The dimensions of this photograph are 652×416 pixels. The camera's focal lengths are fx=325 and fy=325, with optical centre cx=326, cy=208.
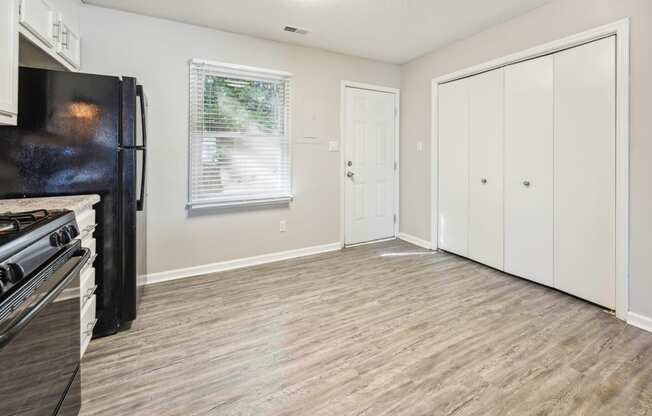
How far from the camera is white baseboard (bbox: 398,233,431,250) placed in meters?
4.14

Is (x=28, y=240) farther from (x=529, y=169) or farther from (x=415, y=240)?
(x=415, y=240)

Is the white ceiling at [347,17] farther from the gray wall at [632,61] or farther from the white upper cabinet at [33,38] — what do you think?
the white upper cabinet at [33,38]

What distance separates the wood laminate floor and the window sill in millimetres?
753

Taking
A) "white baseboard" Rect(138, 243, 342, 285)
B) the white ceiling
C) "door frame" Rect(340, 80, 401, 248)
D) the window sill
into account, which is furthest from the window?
"door frame" Rect(340, 80, 401, 248)

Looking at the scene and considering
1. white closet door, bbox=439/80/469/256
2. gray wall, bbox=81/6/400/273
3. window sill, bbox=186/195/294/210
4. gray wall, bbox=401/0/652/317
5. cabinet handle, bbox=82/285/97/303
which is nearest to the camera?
cabinet handle, bbox=82/285/97/303

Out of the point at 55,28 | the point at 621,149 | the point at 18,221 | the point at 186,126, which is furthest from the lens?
the point at 186,126

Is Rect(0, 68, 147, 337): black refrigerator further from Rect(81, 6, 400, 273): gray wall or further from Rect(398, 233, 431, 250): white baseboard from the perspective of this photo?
Rect(398, 233, 431, 250): white baseboard

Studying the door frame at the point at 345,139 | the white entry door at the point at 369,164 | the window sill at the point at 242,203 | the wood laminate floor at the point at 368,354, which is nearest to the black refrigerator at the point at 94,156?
the wood laminate floor at the point at 368,354

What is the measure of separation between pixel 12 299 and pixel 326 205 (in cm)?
326

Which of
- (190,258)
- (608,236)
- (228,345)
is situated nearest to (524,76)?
(608,236)

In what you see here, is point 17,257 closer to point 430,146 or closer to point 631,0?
point 631,0

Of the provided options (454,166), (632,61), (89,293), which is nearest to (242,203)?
(89,293)

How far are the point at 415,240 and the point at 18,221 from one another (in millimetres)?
3940

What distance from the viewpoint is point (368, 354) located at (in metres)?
1.89
